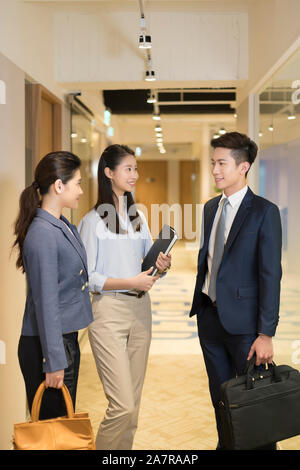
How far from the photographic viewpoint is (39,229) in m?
2.09

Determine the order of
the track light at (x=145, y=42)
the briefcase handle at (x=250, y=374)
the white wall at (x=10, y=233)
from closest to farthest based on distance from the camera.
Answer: the briefcase handle at (x=250, y=374) → the white wall at (x=10, y=233) → the track light at (x=145, y=42)

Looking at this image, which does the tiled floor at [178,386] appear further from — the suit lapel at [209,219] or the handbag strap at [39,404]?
the handbag strap at [39,404]

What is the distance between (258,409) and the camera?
224 cm

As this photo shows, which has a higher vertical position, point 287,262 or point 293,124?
point 293,124

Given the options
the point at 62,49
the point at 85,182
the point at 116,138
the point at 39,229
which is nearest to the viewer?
the point at 39,229

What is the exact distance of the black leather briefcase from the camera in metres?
2.22

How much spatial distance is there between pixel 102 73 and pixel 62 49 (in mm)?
391

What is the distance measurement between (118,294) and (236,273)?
61cm

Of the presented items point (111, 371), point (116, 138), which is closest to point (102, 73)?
point (111, 371)

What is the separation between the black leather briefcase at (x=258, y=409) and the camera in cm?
222

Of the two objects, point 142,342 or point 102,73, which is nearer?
point 142,342

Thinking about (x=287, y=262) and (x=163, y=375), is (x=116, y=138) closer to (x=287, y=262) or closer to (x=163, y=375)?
(x=163, y=375)

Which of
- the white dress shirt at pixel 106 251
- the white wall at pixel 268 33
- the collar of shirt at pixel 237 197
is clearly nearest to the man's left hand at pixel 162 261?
the white dress shirt at pixel 106 251

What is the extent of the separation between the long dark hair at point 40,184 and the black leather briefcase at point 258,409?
1.03 m
